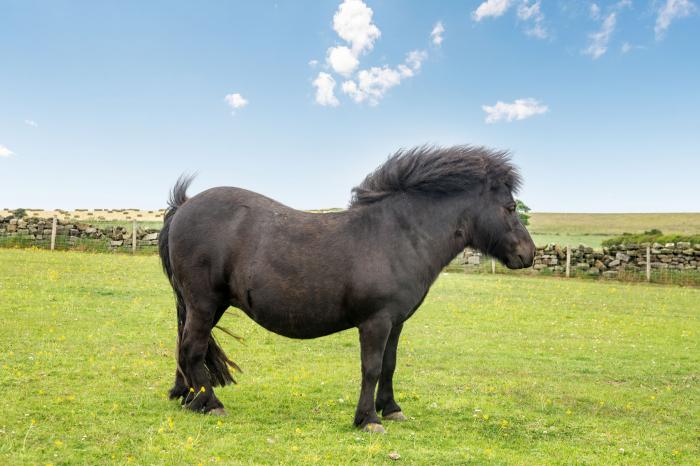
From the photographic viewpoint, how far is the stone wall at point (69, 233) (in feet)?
102

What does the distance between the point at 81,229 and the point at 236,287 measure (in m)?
29.2

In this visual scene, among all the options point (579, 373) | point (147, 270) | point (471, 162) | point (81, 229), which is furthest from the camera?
point (81, 229)

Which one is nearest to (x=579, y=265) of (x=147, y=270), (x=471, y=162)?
(x=147, y=270)

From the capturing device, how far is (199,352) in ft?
20.8

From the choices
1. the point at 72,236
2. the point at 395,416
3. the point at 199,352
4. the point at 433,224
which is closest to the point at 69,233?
the point at 72,236

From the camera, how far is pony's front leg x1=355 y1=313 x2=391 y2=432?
19.2ft

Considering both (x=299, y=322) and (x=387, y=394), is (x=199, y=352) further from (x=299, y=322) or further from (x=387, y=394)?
(x=387, y=394)

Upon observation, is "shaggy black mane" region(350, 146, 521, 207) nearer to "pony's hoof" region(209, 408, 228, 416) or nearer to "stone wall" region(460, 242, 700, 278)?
"pony's hoof" region(209, 408, 228, 416)

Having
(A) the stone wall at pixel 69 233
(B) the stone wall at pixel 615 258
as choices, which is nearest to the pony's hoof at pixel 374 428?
(A) the stone wall at pixel 69 233

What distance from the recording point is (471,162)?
6.51 m

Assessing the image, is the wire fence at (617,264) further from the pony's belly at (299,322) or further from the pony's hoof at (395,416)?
the pony's belly at (299,322)

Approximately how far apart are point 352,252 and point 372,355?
1070 mm

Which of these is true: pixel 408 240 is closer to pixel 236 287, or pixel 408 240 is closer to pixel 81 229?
pixel 236 287

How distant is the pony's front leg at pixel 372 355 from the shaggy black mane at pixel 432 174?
4.59 feet
